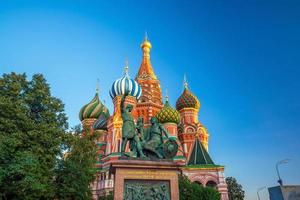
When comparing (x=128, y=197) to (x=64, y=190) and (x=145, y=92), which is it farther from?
(x=145, y=92)

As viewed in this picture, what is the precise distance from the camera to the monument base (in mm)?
8906

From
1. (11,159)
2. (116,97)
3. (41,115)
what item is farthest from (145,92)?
(11,159)

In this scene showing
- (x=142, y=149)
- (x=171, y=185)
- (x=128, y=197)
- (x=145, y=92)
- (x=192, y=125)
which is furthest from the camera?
(x=145, y=92)

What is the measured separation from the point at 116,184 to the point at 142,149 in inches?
72.4

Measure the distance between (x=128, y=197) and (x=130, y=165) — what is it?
1.09 meters

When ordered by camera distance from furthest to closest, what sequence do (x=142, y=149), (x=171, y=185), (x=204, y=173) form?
(x=204, y=173) → (x=142, y=149) → (x=171, y=185)

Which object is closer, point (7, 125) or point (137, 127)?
point (137, 127)

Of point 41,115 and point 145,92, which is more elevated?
point 145,92

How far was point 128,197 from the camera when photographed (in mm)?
8781

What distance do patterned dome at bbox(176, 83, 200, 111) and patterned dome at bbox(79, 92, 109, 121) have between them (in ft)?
39.2

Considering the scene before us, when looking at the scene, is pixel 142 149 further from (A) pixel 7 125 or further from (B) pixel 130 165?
(A) pixel 7 125

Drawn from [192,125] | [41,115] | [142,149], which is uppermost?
[192,125]

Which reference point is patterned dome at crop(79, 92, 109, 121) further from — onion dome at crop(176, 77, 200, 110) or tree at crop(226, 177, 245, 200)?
tree at crop(226, 177, 245, 200)

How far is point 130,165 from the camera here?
9266 millimetres
